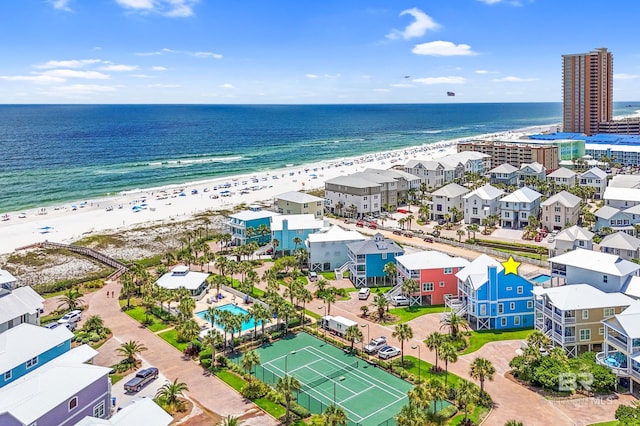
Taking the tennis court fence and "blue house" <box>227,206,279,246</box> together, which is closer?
the tennis court fence

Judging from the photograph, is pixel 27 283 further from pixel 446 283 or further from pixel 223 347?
pixel 446 283

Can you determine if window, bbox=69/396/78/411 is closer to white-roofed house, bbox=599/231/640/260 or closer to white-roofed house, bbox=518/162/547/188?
white-roofed house, bbox=599/231/640/260

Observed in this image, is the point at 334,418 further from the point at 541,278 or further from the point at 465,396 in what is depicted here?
the point at 541,278

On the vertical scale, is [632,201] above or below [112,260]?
above

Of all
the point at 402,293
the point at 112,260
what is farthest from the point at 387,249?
the point at 112,260

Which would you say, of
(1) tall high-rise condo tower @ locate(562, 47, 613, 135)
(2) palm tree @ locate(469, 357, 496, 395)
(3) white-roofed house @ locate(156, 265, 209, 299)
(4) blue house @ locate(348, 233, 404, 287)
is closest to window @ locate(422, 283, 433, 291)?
(4) blue house @ locate(348, 233, 404, 287)
